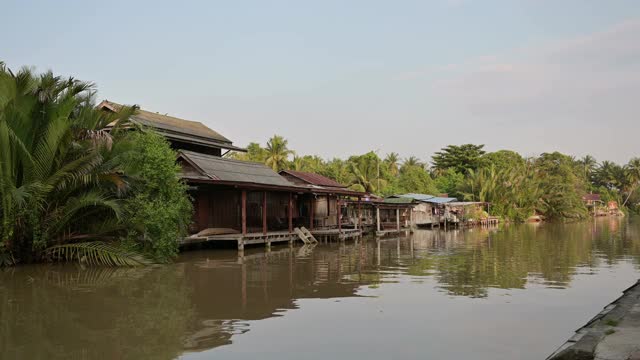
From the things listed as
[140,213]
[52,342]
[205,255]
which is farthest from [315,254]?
[52,342]

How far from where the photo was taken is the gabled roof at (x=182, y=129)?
25.5 metres

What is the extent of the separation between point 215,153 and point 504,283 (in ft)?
68.0

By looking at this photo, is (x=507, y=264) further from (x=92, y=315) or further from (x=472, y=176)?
(x=472, y=176)

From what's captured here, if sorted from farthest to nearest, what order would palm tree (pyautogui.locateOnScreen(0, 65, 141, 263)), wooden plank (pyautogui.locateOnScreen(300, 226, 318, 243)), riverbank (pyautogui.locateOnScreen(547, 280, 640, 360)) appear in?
1. wooden plank (pyautogui.locateOnScreen(300, 226, 318, 243))
2. palm tree (pyautogui.locateOnScreen(0, 65, 141, 263))
3. riverbank (pyautogui.locateOnScreen(547, 280, 640, 360))

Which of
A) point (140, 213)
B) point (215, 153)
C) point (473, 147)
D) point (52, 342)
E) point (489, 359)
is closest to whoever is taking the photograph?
point (489, 359)

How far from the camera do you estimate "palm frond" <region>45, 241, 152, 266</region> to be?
51.9ft

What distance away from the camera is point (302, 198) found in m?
32.3

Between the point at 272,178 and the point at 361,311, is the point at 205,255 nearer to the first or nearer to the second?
the point at 272,178

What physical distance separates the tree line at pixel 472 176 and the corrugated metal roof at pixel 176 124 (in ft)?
67.0

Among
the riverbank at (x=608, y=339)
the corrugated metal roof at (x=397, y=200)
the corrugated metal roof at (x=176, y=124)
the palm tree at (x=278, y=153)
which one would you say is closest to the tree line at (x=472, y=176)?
the palm tree at (x=278, y=153)

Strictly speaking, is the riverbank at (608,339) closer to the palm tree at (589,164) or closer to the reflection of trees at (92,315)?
the reflection of trees at (92,315)

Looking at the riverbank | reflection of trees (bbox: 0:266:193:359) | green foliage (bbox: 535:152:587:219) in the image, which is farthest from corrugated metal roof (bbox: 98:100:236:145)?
green foliage (bbox: 535:152:587:219)

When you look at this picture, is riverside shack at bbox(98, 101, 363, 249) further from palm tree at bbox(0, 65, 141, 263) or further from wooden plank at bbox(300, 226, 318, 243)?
palm tree at bbox(0, 65, 141, 263)

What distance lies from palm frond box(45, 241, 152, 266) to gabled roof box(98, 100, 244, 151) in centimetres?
909
